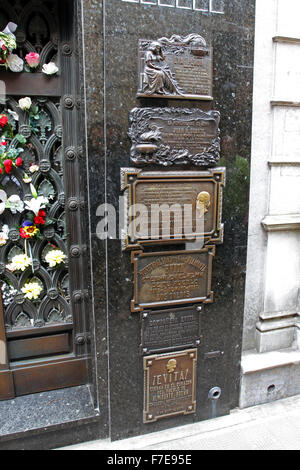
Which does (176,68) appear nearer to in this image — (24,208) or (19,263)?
(24,208)

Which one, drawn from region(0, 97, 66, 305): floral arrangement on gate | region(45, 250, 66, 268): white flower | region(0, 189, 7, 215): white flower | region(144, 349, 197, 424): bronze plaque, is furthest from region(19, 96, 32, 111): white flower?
region(144, 349, 197, 424): bronze plaque

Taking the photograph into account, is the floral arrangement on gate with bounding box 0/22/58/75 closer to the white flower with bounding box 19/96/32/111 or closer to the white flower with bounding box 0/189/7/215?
the white flower with bounding box 19/96/32/111

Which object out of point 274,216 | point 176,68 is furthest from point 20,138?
point 274,216

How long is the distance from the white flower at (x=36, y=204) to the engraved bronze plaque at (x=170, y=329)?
1.27 metres

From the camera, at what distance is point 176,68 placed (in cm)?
269

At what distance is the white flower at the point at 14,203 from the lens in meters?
2.89

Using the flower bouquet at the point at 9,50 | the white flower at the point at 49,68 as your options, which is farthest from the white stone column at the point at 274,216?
the flower bouquet at the point at 9,50

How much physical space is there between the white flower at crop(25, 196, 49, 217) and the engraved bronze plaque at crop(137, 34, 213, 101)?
119 cm

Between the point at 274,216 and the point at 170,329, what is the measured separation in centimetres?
150

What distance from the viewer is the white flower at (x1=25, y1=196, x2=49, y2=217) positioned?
2.93 metres
